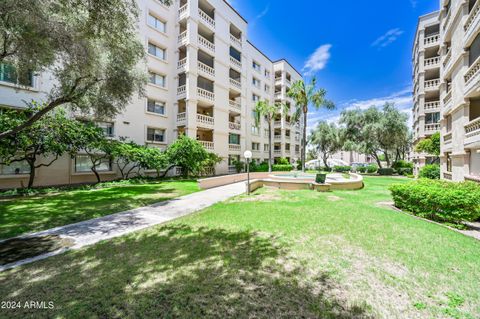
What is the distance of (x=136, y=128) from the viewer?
20859 mm

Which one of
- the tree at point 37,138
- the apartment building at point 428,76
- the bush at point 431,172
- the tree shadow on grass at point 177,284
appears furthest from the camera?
the apartment building at point 428,76

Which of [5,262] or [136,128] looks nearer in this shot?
[5,262]

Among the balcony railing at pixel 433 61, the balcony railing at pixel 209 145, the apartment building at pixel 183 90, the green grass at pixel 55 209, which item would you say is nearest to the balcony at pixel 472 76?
the green grass at pixel 55 209

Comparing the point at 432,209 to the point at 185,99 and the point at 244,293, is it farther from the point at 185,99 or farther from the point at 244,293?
A: the point at 185,99

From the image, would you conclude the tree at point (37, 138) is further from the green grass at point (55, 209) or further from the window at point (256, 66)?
the window at point (256, 66)

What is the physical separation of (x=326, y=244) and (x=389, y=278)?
167cm

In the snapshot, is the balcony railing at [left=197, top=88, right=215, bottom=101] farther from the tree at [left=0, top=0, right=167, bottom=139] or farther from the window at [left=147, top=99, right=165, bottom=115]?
the tree at [left=0, top=0, right=167, bottom=139]

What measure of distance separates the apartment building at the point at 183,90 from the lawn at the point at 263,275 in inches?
603

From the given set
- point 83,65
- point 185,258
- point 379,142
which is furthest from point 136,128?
point 379,142

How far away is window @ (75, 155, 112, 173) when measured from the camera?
17656 millimetres

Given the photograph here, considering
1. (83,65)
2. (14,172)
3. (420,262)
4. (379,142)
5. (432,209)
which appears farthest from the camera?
(379,142)

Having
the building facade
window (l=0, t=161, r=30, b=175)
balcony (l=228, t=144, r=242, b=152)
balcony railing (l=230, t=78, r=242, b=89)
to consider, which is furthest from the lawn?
balcony railing (l=230, t=78, r=242, b=89)

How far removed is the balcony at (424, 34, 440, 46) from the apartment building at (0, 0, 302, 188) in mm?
23814

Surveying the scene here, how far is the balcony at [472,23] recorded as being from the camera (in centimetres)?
1027
